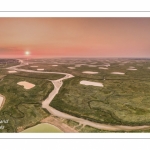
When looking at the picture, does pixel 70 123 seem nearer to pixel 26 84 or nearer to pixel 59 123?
pixel 59 123

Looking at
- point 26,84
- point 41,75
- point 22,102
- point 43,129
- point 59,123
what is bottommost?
point 43,129

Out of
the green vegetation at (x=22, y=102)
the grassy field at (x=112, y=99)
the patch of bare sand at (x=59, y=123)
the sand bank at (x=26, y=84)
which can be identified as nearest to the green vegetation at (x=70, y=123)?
the patch of bare sand at (x=59, y=123)

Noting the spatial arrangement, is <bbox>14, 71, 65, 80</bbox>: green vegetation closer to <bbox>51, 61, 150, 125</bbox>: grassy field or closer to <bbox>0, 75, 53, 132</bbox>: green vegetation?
<bbox>0, 75, 53, 132</bbox>: green vegetation

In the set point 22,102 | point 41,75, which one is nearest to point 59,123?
point 22,102

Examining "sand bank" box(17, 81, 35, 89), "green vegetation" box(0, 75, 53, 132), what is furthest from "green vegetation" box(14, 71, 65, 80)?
"sand bank" box(17, 81, 35, 89)

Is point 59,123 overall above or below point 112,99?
below

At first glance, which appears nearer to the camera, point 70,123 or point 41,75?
point 70,123
